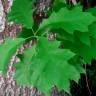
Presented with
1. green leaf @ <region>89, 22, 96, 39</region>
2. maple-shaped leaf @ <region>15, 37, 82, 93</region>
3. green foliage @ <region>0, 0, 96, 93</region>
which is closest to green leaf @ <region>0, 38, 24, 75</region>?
green foliage @ <region>0, 0, 96, 93</region>

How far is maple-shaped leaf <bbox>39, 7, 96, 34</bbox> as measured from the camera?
145 cm

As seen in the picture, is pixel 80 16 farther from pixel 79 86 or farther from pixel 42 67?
pixel 79 86

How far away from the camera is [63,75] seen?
1326 mm

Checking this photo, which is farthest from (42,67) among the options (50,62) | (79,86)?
(79,86)

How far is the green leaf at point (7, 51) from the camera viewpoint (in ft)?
4.57

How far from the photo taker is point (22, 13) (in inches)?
60.9

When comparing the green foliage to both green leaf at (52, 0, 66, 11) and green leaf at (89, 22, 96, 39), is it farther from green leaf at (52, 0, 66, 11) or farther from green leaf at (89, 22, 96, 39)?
green leaf at (52, 0, 66, 11)

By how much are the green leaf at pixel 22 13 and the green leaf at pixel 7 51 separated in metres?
0.13

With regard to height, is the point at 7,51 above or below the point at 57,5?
below

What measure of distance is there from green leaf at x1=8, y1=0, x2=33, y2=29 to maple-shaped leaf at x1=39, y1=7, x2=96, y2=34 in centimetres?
10

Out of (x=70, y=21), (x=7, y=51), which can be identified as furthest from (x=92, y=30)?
(x=7, y=51)

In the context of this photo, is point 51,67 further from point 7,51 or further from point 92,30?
point 92,30

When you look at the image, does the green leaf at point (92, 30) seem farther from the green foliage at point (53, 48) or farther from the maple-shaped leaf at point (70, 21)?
the maple-shaped leaf at point (70, 21)

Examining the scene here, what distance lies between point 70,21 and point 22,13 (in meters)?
0.26
